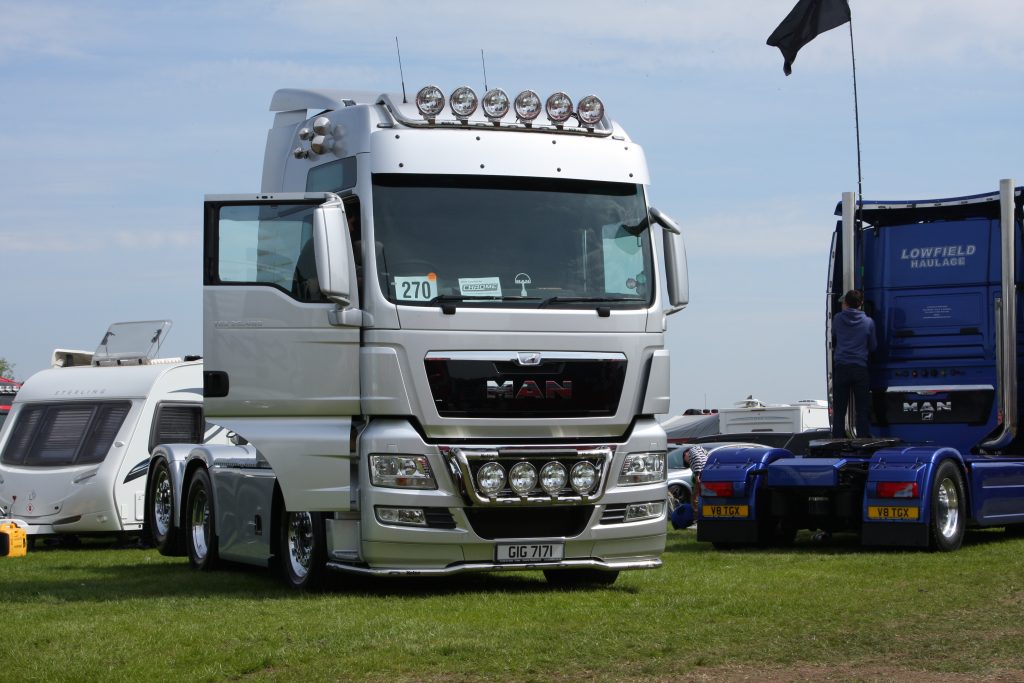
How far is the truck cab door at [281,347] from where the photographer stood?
36.4ft

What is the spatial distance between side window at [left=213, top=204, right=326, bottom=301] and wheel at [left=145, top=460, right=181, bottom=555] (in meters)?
5.18

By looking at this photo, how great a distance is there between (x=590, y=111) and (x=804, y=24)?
7298mm

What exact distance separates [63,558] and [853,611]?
31.6ft

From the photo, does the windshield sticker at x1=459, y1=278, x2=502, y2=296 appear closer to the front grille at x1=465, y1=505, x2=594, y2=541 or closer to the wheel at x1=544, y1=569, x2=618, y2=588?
the front grille at x1=465, y1=505, x2=594, y2=541

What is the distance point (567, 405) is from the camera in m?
11.3

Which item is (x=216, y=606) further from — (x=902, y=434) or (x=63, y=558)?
(x=902, y=434)

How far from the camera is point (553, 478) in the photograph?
36.9 feet

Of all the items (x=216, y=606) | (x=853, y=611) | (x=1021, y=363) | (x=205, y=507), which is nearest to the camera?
(x=853, y=611)

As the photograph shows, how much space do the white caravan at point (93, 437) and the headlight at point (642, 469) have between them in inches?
319

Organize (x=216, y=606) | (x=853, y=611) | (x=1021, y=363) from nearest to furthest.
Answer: (x=853, y=611) < (x=216, y=606) < (x=1021, y=363)

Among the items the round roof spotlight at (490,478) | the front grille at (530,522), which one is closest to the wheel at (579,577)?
the front grille at (530,522)

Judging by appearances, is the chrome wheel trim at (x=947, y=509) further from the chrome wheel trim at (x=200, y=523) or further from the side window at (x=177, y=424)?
the side window at (x=177, y=424)

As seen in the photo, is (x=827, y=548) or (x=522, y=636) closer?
(x=522, y=636)

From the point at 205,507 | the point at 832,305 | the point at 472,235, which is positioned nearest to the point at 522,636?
the point at 472,235
